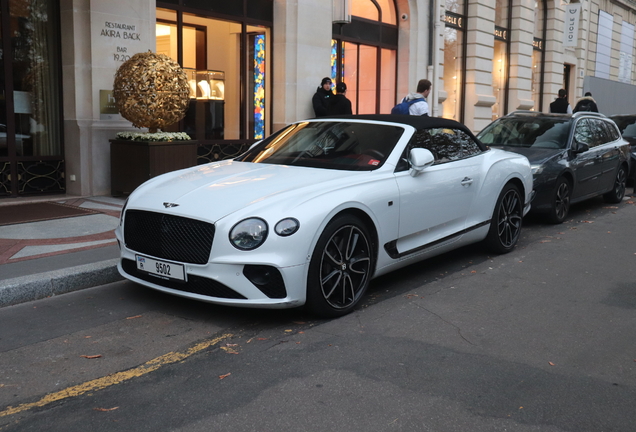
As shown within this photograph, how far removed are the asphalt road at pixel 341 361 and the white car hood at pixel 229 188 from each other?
84 cm

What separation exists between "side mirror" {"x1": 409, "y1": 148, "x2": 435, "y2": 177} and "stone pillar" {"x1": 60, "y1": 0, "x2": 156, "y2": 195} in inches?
250

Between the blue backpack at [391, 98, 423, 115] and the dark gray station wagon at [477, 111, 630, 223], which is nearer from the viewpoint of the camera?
the dark gray station wagon at [477, 111, 630, 223]

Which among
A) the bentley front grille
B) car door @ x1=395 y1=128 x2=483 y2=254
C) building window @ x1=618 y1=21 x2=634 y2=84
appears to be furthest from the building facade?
building window @ x1=618 y1=21 x2=634 y2=84

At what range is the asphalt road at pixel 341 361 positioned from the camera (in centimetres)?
351

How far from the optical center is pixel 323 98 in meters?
14.4

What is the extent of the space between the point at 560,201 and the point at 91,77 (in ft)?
23.7

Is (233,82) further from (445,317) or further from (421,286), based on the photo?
(445,317)

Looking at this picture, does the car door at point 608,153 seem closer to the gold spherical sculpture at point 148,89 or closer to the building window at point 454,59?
the gold spherical sculpture at point 148,89

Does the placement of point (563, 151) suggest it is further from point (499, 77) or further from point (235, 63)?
point (499, 77)

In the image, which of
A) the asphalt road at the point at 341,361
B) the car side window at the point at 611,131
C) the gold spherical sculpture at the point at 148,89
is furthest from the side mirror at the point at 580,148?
the gold spherical sculpture at the point at 148,89

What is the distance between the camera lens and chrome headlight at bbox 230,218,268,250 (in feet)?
15.6

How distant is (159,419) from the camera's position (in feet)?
11.3

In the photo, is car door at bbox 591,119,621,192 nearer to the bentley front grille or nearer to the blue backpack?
the blue backpack

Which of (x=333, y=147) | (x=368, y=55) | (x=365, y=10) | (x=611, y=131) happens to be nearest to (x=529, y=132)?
(x=611, y=131)
